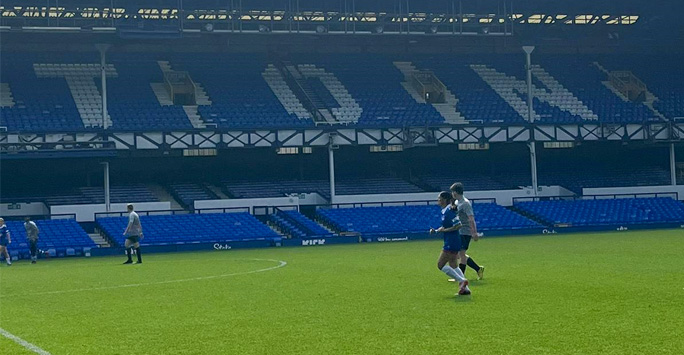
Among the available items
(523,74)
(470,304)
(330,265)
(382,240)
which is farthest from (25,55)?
(470,304)

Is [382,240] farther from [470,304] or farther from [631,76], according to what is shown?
[470,304]

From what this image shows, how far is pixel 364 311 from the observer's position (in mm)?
15539

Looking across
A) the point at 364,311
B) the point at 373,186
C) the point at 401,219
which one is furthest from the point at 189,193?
the point at 364,311

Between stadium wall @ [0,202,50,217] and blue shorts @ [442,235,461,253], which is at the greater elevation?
stadium wall @ [0,202,50,217]

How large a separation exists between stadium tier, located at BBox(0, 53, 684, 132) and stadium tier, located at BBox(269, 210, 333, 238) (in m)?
5.25

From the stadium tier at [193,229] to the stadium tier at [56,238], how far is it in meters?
1.57

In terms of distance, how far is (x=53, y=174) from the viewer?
5600 centimetres

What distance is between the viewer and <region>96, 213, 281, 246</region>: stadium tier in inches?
1874

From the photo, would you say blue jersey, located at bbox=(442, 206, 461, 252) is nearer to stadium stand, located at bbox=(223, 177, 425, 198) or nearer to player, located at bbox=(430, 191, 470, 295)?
player, located at bbox=(430, 191, 470, 295)

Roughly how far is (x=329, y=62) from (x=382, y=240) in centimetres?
1923

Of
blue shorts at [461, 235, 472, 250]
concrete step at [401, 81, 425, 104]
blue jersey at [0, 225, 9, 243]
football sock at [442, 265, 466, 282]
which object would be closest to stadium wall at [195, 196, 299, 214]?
concrete step at [401, 81, 425, 104]

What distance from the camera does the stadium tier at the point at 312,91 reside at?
186 ft

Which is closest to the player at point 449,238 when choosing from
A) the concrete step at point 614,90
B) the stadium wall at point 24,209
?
the stadium wall at point 24,209

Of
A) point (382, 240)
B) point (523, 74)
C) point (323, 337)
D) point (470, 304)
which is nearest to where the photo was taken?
point (323, 337)
